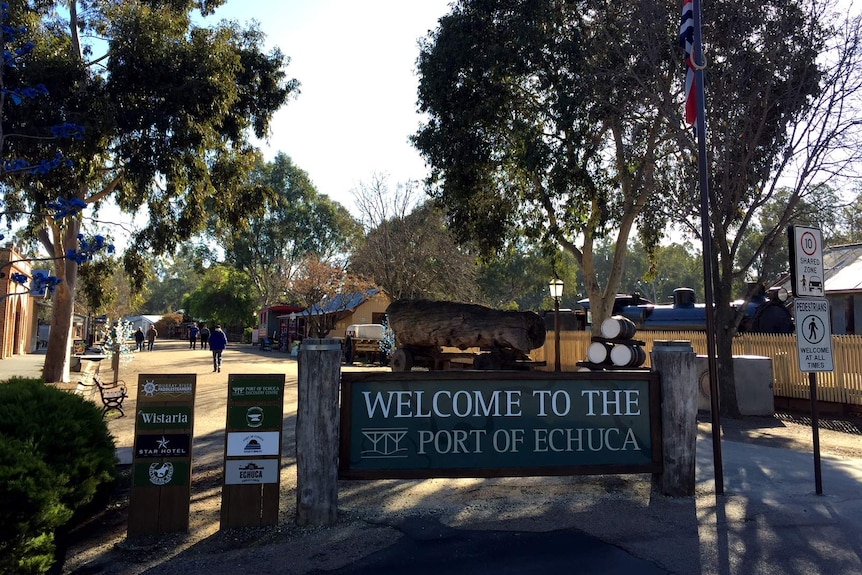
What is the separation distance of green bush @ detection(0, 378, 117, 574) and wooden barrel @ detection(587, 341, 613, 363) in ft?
28.2

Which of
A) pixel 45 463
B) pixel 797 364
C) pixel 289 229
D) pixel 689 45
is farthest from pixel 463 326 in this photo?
pixel 289 229

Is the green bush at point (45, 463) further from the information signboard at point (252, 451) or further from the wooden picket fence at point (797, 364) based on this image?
the wooden picket fence at point (797, 364)

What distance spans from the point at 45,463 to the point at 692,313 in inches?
781

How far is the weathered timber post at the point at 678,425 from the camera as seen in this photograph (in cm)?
633

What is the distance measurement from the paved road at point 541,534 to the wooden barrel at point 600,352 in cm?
473

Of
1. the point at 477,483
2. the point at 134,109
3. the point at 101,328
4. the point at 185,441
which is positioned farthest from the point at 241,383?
the point at 101,328

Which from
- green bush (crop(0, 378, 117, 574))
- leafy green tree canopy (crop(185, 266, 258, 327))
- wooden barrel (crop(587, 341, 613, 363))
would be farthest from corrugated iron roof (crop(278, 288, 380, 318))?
green bush (crop(0, 378, 117, 574))

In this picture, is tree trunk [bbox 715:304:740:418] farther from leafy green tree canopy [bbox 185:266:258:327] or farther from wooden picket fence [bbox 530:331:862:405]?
leafy green tree canopy [bbox 185:266:258:327]

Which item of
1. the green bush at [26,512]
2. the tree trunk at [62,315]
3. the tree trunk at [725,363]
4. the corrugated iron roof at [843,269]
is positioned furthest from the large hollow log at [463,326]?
the corrugated iron roof at [843,269]

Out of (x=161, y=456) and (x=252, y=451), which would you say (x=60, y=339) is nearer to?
(x=161, y=456)

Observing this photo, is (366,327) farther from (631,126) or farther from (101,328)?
(101,328)

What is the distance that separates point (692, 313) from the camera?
21094 millimetres

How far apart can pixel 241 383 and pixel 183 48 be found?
1217cm

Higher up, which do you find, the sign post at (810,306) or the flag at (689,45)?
the flag at (689,45)
